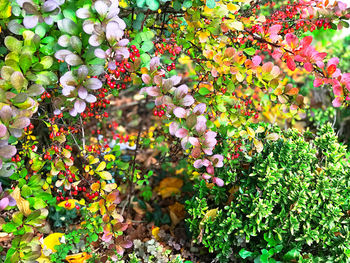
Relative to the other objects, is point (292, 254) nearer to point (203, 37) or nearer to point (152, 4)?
point (203, 37)

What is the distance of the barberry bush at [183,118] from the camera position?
1.31 metres

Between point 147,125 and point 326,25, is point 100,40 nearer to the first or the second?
point 326,25

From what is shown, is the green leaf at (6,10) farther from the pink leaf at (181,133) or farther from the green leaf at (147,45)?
the pink leaf at (181,133)

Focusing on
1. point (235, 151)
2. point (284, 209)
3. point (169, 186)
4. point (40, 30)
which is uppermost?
point (40, 30)

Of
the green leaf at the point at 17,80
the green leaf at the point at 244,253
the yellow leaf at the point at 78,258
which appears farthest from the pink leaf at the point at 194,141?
the yellow leaf at the point at 78,258

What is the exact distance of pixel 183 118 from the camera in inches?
57.4

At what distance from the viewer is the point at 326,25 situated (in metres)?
1.90

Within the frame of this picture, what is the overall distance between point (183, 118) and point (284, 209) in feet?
2.96

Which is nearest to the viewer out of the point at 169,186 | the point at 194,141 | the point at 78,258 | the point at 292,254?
the point at 194,141

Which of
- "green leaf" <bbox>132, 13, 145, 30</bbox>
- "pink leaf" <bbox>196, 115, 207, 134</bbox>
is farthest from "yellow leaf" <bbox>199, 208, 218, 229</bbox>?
"green leaf" <bbox>132, 13, 145, 30</bbox>

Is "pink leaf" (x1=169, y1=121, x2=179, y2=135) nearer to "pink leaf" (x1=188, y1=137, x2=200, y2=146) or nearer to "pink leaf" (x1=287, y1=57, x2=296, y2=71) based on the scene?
"pink leaf" (x1=188, y1=137, x2=200, y2=146)

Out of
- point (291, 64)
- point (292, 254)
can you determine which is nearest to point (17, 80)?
point (291, 64)

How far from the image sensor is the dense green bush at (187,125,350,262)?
1.89 meters

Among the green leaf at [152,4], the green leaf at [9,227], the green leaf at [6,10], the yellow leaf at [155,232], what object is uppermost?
the green leaf at [152,4]
